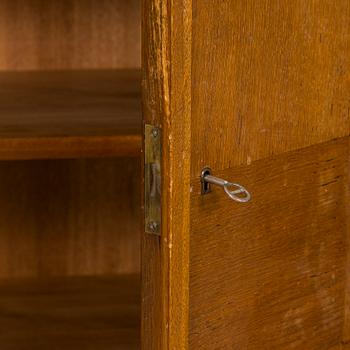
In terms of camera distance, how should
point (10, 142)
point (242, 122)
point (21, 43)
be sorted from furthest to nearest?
1. point (21, 43)
2. point (10, 142)
3. point (242, 122)

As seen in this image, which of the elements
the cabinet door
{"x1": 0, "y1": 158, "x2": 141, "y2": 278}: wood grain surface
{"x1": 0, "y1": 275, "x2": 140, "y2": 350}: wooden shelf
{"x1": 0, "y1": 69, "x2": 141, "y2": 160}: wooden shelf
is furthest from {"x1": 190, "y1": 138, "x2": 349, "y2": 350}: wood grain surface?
{"x1": 0, "y1": 158, "x2": 141, "y2": 278}: wood grain surface

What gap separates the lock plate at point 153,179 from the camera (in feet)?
3.53

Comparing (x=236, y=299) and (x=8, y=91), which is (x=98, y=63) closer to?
(x=8, y=91)

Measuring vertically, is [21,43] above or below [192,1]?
below

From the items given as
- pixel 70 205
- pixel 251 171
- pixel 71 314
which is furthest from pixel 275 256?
pixel 70 205

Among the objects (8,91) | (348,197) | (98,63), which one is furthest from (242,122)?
(98,63)

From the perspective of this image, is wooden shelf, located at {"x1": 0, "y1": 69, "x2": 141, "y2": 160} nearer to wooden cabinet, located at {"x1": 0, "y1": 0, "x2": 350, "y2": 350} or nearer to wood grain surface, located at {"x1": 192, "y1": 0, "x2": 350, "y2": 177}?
wooden cabinet, located at {"x1": 0, "y1": 0, "x2": 350, "y2": 350}

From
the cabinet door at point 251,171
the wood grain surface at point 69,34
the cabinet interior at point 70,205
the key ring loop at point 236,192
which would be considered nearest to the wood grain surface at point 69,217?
the cabinet interior at point 70,205

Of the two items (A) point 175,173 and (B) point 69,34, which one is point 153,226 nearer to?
(A) point 175,173

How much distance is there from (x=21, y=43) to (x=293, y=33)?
738mm

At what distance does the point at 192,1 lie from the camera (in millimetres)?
1085

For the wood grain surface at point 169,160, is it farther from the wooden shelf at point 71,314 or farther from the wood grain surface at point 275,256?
the wooden shelf at point 71,314

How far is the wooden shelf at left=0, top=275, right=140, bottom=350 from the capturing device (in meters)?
1.64

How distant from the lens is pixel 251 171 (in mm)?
1212
